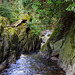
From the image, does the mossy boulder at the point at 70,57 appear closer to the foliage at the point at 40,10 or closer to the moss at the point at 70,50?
the moss at the point at 70,50

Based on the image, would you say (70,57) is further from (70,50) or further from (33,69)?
(33,69)

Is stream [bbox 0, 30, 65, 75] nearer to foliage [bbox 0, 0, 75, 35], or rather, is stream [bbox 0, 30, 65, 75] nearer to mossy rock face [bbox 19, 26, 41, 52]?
foliage [bbox 0, 0, 75, 35]

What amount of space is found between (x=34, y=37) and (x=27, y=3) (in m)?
12.0

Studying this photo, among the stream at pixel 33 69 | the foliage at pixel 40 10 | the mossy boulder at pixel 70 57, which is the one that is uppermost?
the foliage at pixel 40 10

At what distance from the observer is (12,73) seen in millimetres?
5742

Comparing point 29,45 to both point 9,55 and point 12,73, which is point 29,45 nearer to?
point 9,55

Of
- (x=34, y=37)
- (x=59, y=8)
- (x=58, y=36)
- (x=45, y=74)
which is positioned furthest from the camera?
(x=34, y=37)

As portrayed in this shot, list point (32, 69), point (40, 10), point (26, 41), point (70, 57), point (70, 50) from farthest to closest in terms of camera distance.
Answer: point (26, 41) → point (32, 69) → point (70, 50) → point (70, 57) → point (40, 10)

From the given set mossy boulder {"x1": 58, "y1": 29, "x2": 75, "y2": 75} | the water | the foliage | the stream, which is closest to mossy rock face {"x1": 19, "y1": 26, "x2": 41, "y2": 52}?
the foliage

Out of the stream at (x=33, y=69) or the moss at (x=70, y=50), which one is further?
the stream at (x=33, y=69)

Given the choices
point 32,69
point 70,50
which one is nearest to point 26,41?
point 32,69

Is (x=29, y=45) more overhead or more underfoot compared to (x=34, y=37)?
more underfoot

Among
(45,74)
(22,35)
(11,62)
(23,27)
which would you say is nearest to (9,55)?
(11,62)

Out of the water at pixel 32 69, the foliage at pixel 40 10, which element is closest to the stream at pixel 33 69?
the water at pixel 32 69
